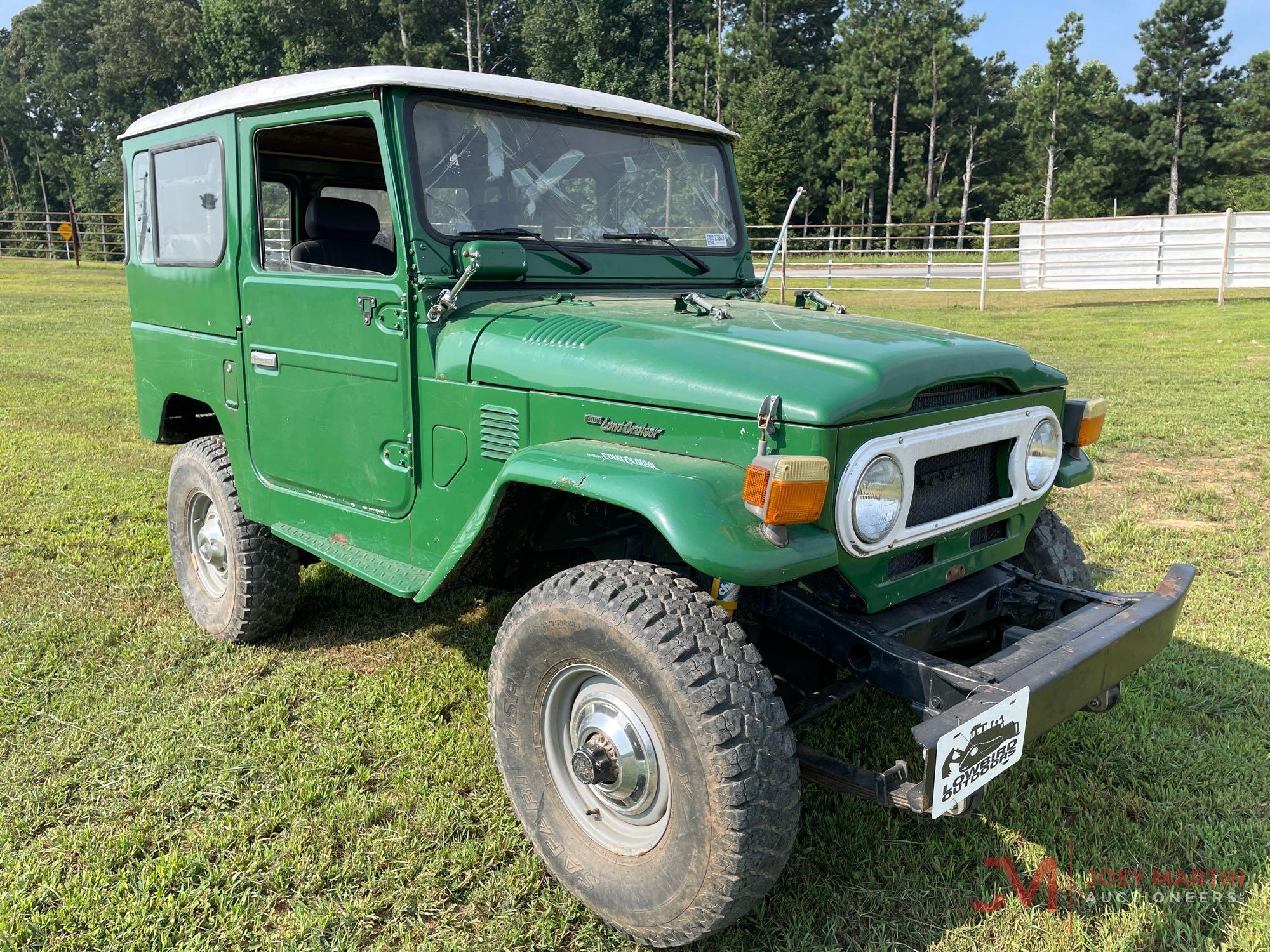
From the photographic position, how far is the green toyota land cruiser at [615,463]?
2.24 m

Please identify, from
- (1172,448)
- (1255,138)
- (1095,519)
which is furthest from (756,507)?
(1255,138)

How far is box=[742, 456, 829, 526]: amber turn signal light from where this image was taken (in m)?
2.19

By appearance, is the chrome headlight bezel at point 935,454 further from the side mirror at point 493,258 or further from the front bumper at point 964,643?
the side mirror at point 493,258

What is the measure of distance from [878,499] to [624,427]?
72 cm

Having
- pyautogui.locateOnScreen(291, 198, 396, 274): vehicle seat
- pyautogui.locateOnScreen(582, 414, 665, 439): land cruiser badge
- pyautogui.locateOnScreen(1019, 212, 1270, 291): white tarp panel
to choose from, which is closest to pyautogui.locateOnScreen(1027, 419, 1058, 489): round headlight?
pyautogui.locateOnScreen(582, 414, 665, 439): land cruiser badge

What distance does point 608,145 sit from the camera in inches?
142

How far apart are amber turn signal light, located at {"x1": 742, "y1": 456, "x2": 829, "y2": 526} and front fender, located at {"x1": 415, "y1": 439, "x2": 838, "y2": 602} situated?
0.06m

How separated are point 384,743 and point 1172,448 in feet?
21.7

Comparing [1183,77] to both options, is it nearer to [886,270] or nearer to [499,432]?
[886,270]

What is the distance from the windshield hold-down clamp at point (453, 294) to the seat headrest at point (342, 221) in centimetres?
120

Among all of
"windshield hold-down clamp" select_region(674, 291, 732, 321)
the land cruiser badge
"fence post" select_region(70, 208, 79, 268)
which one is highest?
"fence post" select_region(70, 208, 79, 268)

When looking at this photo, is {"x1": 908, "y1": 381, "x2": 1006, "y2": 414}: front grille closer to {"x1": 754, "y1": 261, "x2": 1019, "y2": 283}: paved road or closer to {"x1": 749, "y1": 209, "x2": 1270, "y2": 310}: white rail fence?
{"x1": 749, "y1": 209, "x2": 1270, "y2": 310}: white rail fence

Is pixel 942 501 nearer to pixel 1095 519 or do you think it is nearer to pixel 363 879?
pixel 363 879

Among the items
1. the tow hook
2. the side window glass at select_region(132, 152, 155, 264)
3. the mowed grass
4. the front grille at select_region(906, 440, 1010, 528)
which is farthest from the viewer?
the side window glass at select_region(132, 152, 155, 264)
